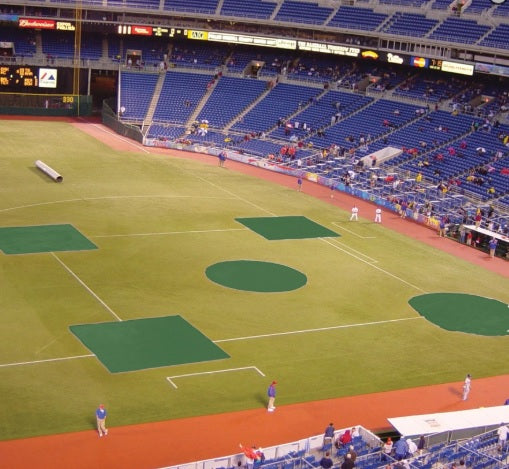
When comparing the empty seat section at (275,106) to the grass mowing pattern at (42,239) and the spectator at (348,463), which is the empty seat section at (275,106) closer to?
the grass mowing pattern at (42,239)

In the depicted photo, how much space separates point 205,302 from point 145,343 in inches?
230

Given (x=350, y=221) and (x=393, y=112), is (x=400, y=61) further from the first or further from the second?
(x=350, y=221)

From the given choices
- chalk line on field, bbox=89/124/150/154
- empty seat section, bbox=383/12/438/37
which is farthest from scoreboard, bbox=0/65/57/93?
empty seat section, bbox=383/12/438/37

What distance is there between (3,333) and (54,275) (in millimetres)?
A: 7718

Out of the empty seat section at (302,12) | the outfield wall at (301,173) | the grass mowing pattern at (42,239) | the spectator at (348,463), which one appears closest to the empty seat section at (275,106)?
the outfield wall at (301,173)

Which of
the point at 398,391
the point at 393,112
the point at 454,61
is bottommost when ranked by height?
the point at 398,391

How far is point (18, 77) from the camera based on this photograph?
84.8m

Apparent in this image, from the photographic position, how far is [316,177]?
7006cm

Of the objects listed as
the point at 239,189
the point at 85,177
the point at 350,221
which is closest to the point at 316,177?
the point at 239,189

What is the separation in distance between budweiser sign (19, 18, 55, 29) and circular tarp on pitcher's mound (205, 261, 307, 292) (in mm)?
47668

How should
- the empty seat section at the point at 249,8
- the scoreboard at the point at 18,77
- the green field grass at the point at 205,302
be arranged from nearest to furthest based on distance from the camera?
the green field grass at the point at 205,302 → the scoreboard at the point at 18,77 → the empty seat section at the point at 249,8

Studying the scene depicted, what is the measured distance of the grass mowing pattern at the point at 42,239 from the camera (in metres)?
46.6

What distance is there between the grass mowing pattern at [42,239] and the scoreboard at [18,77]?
3839cm

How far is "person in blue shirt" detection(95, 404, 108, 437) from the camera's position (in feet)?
92.1
